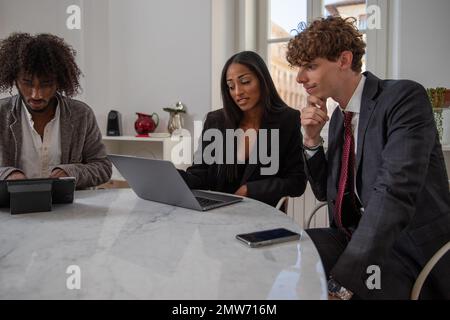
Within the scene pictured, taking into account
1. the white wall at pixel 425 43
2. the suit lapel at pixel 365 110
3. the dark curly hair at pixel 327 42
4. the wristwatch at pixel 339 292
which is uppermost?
the white wall at pixel 425 43

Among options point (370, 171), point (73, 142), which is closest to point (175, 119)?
point (73, 142)

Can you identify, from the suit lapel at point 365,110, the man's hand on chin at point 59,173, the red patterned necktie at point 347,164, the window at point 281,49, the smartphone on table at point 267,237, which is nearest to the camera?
the smartphone on table at point 267,237

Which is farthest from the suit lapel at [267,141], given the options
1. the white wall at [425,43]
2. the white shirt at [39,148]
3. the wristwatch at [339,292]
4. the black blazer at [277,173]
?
the white wall at [425,43]

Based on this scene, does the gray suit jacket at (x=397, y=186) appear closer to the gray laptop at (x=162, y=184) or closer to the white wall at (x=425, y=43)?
the gray laptop at (x=162, y=184)

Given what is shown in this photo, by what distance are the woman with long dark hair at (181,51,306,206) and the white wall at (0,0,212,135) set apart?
1086mm

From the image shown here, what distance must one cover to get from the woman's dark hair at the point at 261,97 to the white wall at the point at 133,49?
3.50ft

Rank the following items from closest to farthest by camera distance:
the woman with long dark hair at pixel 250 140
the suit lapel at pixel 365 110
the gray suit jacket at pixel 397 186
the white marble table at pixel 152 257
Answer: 1. the white marble table at pixel 152 257
2. the gray suit jacket at pixel 397 186
3. the suit lapel at pixel 365 110
4. the woman with long dark hair at pixel 250 140

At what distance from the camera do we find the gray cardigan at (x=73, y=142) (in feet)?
5.69

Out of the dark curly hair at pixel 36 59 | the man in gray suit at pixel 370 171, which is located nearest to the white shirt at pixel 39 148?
the dark curly hair at pixel 36 59

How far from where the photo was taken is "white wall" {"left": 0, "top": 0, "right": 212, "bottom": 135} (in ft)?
10.1

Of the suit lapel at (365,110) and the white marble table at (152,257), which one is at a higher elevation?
the suit lapel at (365,110)

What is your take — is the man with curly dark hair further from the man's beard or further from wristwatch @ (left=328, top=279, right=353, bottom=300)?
wristwatch @ (left=328, top=279, right=353, bottom=300)

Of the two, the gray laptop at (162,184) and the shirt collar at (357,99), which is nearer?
the gray laptop at (162,184)
